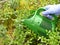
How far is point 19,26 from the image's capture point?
1809 mm

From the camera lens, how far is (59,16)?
1.71m

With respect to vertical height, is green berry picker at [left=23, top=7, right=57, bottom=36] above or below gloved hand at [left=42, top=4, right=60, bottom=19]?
below

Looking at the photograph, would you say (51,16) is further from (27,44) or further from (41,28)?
(27,44)

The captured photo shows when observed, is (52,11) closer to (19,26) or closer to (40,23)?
(40,23)

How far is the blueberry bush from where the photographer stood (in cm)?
163

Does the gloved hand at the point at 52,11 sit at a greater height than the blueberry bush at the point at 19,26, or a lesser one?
greater

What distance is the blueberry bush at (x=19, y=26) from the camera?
1.63m

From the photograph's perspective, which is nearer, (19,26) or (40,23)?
(40,23)

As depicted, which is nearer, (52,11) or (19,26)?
(52,11)

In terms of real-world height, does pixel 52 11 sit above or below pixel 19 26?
above

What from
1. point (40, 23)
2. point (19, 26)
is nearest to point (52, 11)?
point (40, 23)

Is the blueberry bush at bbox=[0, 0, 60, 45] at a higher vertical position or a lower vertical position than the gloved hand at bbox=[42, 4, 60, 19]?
lower

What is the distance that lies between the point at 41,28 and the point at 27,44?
0.57ft

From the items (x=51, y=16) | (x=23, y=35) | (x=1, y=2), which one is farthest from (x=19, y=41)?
(x=1, y=2)
